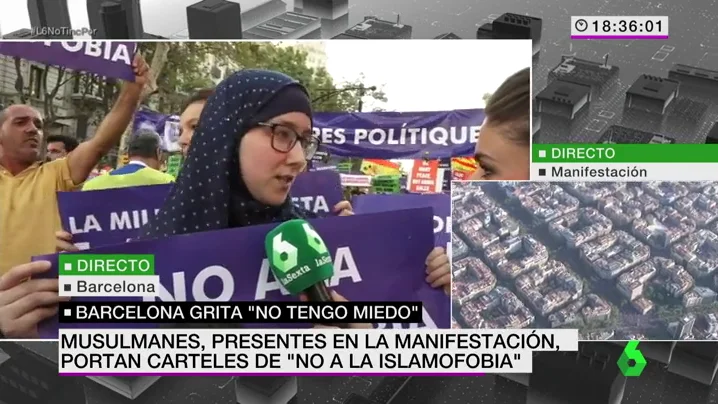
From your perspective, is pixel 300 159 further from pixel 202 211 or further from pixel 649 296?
pixel 649 296

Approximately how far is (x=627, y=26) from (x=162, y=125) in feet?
3.64

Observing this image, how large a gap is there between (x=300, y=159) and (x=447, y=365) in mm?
592

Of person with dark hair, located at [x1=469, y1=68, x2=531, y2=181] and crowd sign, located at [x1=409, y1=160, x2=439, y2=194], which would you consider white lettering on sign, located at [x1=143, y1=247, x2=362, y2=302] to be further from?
person with dark hair, located at [x1=469, y1=68, x2=531, y2=181]

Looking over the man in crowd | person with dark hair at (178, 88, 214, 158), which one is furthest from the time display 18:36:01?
the man in crowd

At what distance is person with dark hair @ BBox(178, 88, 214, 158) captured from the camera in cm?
166

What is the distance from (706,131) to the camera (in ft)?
6.17

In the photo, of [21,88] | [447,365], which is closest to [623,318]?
[447,365]

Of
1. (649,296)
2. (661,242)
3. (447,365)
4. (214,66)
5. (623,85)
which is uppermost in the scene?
(214,66)

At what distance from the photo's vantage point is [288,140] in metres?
1.67

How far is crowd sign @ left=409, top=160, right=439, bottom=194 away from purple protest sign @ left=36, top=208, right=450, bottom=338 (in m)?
0.05

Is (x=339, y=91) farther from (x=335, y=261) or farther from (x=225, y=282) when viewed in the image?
(x=225, y=282)

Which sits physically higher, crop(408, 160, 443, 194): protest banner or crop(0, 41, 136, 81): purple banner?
crop(0, 41, 136, 81): purple banner

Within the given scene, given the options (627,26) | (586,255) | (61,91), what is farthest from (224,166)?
(627,26)
